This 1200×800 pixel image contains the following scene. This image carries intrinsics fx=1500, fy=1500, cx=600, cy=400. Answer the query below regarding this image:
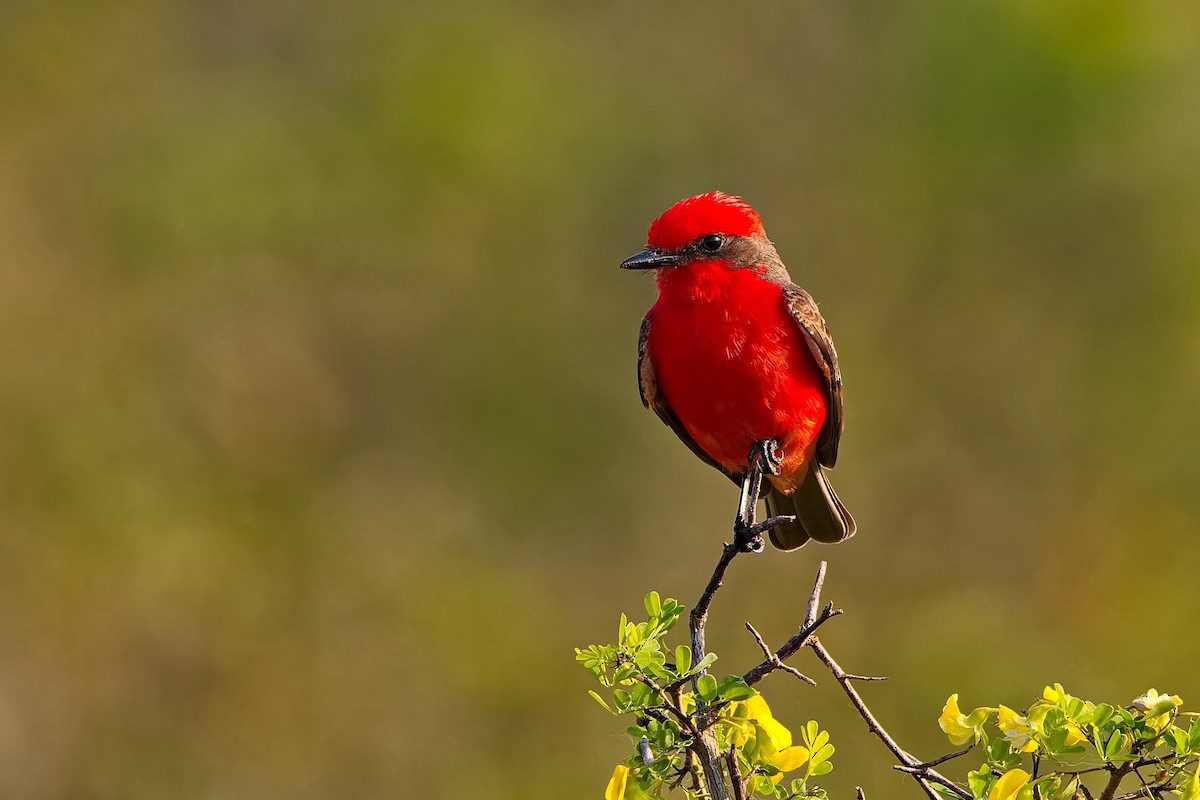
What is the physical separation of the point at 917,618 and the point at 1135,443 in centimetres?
177

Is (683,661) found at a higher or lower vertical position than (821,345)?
lower

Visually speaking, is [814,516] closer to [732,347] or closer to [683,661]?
[732,347]

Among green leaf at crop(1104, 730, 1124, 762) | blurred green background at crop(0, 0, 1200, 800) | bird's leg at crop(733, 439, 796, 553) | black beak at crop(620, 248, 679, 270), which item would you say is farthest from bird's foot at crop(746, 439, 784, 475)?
blurred green background at crop(0, 0, 1200, 800)

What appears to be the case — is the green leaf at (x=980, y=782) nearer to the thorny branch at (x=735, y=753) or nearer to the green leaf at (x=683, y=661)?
the thorny branch at (x=735, y=753)

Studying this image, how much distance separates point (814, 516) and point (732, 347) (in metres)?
0.81

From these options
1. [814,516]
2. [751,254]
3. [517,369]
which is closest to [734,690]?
[751,254]

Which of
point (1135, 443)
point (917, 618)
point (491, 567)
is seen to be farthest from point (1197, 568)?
point (491, 567)

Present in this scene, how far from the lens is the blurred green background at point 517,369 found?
651cm

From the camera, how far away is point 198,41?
866 cm

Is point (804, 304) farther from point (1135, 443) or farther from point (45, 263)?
point (45, 263)

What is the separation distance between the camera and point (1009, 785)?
2170 mm

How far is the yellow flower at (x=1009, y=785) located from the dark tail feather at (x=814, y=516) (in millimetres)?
2211

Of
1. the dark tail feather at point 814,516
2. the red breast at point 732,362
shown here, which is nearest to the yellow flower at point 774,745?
the red breast at point 732,362

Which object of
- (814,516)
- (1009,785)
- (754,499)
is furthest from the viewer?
(814,516)
